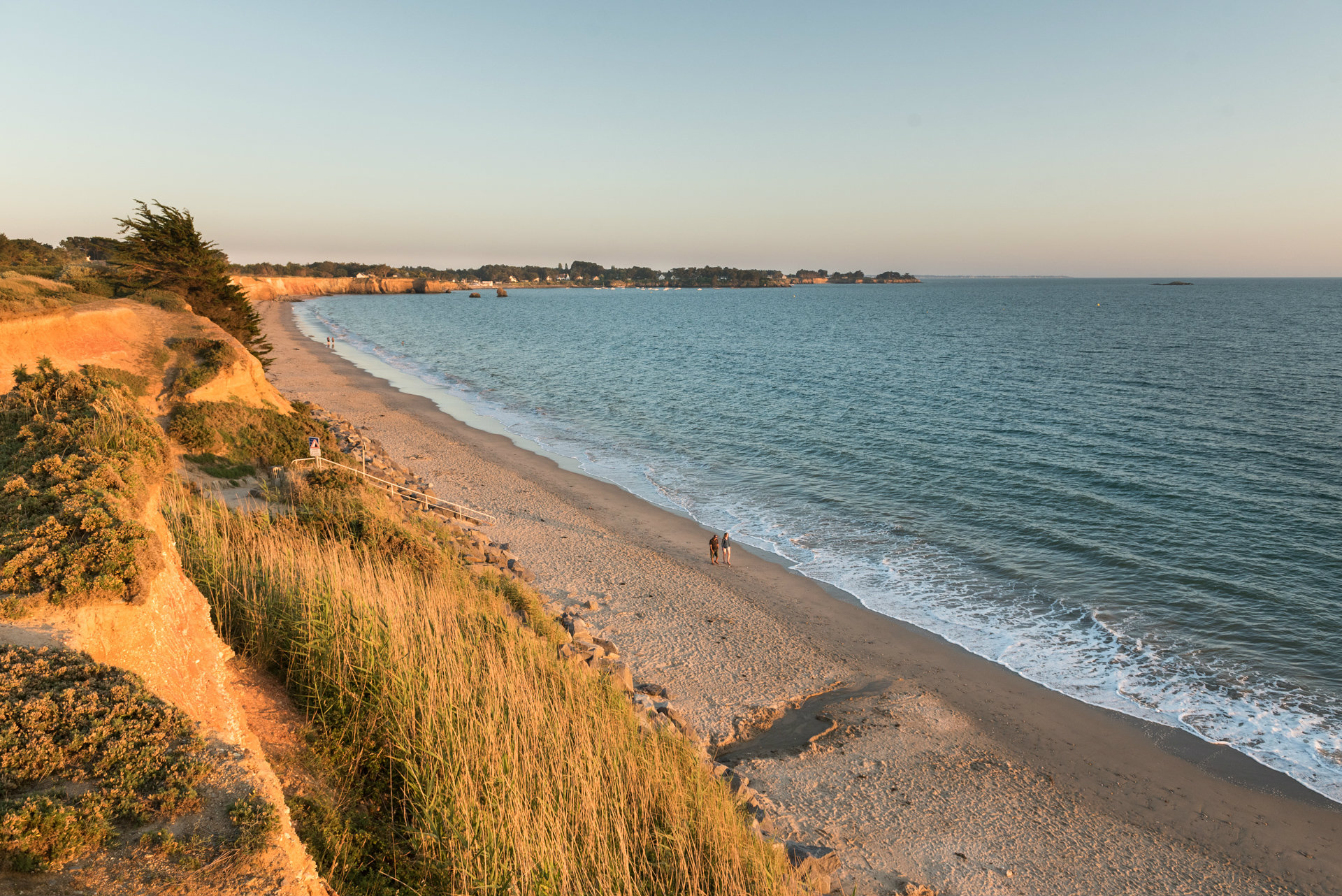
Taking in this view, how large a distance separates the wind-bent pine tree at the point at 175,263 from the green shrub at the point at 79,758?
29.9 metres

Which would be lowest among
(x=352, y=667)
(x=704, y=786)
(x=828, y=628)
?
(x=828, y=628)

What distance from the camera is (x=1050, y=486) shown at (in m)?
26.3

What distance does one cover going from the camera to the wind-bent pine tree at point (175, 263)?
97.6ft

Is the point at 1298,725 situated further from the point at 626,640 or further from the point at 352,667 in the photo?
the point at 352,667

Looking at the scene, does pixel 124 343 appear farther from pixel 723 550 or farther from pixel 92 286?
pixel 723 550

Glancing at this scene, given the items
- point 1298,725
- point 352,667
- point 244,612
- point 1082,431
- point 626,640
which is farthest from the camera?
point 1082,431

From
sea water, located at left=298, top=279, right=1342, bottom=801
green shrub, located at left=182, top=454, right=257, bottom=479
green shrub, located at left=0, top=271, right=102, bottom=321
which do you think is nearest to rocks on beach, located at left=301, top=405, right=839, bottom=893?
green shrub, located at left=182, top=454, right=257, bottom=479

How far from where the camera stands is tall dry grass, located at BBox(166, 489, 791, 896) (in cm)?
588

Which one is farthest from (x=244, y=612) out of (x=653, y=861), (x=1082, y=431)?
(x=1082, y=431)

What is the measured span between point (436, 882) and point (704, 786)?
374cm

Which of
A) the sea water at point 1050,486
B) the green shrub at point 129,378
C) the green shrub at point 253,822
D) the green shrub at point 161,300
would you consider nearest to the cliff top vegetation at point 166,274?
the green shrub at point 161,300

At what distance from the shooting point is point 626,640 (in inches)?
616

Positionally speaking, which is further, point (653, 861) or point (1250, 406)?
point (1250, 406)

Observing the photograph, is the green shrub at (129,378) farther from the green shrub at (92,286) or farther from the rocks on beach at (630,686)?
the green shrub at (92,286)
